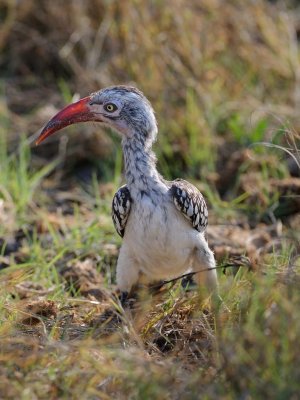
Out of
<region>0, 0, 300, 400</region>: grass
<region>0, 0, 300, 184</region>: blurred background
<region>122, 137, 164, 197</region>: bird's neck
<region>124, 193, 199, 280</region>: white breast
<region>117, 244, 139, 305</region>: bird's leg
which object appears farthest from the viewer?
<region>0, 0, 300, 184</region>: blurred background

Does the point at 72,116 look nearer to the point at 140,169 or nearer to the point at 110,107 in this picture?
the point at 110,107

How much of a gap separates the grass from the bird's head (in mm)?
741

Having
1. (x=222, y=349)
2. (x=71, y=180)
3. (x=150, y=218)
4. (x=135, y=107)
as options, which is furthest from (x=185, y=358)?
(x=71, y=180)

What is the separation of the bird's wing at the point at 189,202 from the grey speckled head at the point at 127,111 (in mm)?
367

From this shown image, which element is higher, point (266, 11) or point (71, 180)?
point (266, 11)

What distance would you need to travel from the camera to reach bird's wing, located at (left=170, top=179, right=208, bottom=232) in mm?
4742

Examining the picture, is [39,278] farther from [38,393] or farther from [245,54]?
[245,54]

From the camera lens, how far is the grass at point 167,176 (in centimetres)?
353

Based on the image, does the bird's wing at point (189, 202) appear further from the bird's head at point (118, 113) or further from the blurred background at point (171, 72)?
the blurred background at point (171, 72)

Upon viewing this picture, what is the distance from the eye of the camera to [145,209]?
4695mm

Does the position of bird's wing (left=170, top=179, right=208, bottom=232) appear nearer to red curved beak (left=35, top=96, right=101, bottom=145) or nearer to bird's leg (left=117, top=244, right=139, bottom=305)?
bird's leg (left=117, top=244, right=139, bottom=305)

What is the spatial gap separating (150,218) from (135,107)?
28.1 inches

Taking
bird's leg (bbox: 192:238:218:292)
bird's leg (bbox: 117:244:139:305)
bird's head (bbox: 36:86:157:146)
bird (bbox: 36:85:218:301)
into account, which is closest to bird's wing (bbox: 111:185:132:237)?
bird (bbox: 36:85:218:301)

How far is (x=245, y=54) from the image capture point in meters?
7.80
